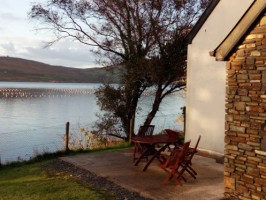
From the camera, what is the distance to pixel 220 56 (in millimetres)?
5281

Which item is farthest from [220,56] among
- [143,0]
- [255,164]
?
[143,0]

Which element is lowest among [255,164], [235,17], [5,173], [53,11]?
[5,173]

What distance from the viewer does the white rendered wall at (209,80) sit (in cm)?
842

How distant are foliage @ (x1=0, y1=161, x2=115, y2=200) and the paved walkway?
2.41ft

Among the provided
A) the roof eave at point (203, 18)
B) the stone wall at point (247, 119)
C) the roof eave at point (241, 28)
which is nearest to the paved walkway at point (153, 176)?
the stone wall at point (247, 119)

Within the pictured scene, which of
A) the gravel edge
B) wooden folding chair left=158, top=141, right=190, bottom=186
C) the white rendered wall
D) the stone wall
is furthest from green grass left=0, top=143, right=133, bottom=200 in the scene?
the white rendered wall

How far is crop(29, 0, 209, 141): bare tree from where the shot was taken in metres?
12.6

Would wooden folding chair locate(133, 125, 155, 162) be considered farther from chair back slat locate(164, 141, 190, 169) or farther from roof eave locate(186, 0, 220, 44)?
roof eave locate(186, 0, 220, 44)

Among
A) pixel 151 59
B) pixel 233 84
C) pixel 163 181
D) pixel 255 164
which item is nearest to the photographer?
pixel 255 164

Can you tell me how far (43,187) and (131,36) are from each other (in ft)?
30.1

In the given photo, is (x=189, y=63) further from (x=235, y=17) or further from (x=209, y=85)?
(x=235, y=17)

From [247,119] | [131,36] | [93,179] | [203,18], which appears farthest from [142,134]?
[131,36]

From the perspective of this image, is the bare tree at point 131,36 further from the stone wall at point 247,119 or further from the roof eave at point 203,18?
the stone wall at point 247,119

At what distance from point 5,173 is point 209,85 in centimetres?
650
